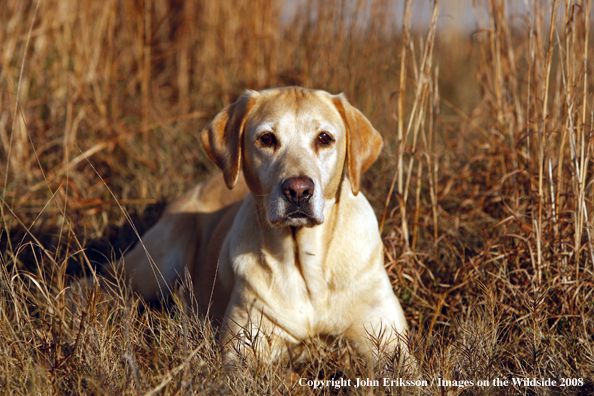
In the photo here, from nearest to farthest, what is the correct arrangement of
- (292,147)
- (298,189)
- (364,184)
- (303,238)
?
(298,189) → (292,147) → (303,238) → (364,184)

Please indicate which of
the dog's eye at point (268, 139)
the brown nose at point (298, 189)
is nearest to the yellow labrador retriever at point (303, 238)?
the dog's eye at point (268, 139)

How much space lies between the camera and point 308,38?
464 cm

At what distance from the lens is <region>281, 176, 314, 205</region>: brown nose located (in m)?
2.15

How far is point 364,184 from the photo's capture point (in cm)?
413

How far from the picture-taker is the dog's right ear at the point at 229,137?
98.9 inches

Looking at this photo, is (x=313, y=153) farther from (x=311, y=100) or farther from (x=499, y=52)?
(x=499, y=52)

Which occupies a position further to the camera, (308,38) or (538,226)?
(308,38)

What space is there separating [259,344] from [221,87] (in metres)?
3.26

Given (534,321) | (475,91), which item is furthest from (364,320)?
(475,91)

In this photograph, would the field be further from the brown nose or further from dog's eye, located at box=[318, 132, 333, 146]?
dog's eye, located at box=[318, 132, 333, 146]

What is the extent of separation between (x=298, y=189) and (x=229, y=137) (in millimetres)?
586

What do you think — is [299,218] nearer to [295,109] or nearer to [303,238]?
[303,238]

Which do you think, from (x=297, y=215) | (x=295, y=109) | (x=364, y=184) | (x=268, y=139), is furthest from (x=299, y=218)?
(x=364, y=184)

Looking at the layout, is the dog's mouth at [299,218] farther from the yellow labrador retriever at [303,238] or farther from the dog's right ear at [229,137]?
the dog's right ear at [229,137]
